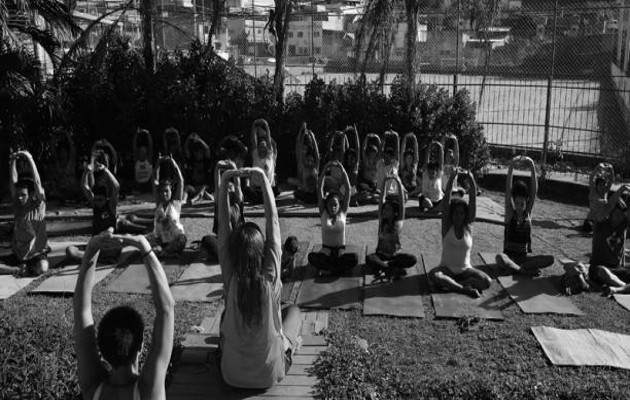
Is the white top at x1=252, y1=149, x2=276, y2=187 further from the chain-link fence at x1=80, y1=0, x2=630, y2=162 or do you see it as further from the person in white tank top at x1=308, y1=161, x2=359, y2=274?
the chain-link fence at x1=80, y1=0, x2=630, y2=162

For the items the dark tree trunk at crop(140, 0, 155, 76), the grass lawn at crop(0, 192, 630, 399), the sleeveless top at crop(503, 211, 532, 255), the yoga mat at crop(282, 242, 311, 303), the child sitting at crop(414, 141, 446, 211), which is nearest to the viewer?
the grass lawn at crop(0, 192, 630, 399)

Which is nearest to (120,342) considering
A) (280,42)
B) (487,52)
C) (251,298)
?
(251,298)

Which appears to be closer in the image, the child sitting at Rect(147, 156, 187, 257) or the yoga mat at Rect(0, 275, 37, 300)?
the yoga mat at Rect(0, 275, 37, 300)

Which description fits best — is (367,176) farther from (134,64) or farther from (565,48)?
(565,48)

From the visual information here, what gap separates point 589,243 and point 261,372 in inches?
292

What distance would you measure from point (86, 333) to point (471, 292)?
549 cm

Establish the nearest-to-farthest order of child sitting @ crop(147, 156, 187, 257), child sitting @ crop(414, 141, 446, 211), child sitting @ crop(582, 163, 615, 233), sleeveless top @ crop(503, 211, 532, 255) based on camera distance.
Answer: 1. sleeveless top @ crop(503, 211, 532, 255)
2. child sitting @ crop(147, 156, 187, 257)
3. child sitting @ crop(582, 163, 615, 233)
4. child sitting @ crop(414, 141, 446, 211)

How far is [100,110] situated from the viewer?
14.9 meters

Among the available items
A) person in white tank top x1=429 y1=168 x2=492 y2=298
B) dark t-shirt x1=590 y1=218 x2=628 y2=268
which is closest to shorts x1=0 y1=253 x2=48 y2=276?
person in white tank top x1=429 y1=168 x2=492 y2=298

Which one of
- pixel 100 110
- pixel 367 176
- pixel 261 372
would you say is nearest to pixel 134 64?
pixel 100 110

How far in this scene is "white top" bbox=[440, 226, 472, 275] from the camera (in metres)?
8.57

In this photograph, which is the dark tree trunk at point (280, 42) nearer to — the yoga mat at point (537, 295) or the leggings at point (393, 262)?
the leggings at point (393, 262)

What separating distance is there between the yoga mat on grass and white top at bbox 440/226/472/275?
440cm

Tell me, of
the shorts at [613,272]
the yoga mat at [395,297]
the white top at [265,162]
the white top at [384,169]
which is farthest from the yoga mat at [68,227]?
the shorts at [613,272]
